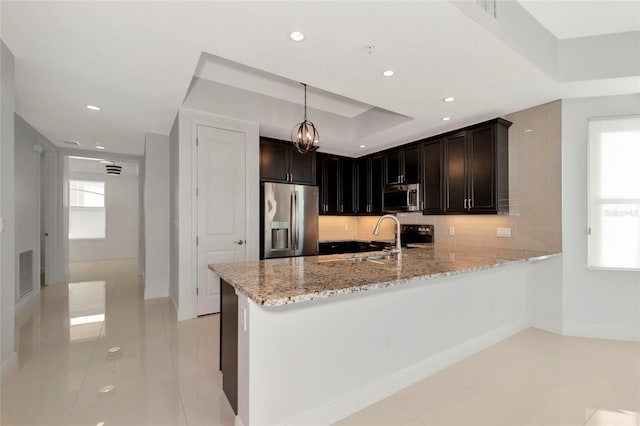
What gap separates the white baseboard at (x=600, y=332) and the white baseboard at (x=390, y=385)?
37.1 inches

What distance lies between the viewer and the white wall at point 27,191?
3.91m

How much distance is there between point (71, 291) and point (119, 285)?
0.70 m

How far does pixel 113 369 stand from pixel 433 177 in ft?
13.9

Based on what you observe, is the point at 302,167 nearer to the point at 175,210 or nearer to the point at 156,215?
the point at 175,210

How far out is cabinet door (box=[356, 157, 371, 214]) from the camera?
17.8 ft

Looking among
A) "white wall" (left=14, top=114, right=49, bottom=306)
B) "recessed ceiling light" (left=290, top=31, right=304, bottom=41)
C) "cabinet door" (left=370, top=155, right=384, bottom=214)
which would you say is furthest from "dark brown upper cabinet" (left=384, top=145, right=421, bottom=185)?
"white wall" (left=14, top=114, right=49, bottom=306)

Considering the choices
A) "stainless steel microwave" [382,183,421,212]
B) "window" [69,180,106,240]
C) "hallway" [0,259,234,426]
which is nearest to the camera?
"hallway" [0,259,234,426]

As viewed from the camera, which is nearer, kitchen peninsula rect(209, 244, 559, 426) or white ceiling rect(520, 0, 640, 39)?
kitchen peninsula rect(209, 244, 559, 426)

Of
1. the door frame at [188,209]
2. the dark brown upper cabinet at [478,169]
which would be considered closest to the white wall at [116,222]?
the door frame at [188,209]

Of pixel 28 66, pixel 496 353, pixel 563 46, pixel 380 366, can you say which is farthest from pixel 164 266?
pixel 563 46

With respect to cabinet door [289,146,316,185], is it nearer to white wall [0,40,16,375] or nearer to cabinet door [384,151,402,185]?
cabinet door [384,151,402,185]

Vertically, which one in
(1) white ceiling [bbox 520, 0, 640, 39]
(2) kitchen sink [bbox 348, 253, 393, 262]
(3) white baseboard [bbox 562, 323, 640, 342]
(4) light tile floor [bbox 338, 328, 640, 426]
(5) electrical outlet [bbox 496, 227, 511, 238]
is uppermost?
(1) white ceiling [bbox 520, 0, 640, 39]

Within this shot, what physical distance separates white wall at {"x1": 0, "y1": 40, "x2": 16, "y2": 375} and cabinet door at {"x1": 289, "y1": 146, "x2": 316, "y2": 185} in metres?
3.02

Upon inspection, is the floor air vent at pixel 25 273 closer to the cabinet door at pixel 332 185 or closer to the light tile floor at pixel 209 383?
the light tile floor at pixel 209 383
